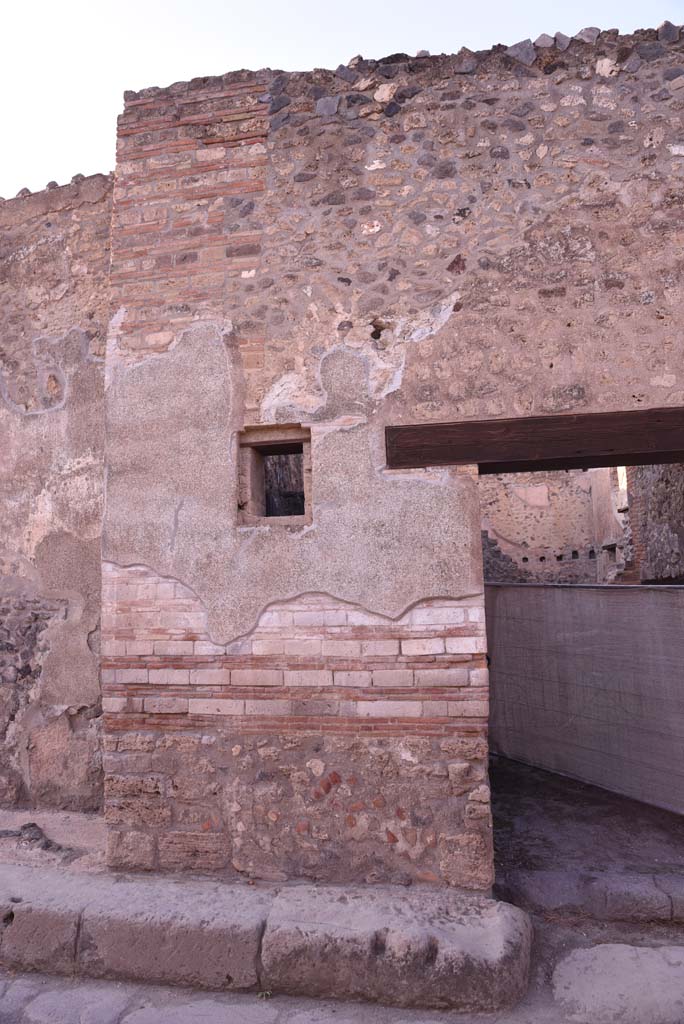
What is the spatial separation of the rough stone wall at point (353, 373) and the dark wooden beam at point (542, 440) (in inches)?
3.1

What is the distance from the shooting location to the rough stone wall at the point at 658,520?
734 centimetres

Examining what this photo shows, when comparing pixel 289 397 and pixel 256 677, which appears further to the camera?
pixel 289 397

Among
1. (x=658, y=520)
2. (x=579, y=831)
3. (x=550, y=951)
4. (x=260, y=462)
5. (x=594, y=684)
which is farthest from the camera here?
(x=658, y=520)

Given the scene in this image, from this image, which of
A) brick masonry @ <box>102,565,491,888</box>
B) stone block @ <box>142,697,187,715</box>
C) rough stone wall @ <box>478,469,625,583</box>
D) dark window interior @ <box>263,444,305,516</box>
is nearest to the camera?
brick masonry @ <box>102,565,491,888</box>

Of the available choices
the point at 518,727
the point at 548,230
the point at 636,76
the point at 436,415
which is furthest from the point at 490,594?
the point at 636,76

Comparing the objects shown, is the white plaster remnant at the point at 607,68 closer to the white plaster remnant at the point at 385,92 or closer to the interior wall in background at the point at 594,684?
the white plaster remnant at the point at 385,92

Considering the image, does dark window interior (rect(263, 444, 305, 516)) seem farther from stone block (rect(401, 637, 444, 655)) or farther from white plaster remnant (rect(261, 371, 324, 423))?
stone block (rect(401, 637, 444, 655))

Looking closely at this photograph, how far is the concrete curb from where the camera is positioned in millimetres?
2773

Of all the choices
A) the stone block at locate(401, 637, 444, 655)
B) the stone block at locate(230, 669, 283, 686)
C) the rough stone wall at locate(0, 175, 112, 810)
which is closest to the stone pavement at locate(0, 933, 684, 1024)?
the stone block at locate(230, 669, 283, 686)

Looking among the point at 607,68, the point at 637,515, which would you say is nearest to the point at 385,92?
the point at 607,68

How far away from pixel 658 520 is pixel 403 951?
6.50 meters

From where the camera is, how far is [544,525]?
1570 cm

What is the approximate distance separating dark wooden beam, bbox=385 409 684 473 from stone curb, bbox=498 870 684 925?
2063mm

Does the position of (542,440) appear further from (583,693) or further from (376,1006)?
(376,1006)
